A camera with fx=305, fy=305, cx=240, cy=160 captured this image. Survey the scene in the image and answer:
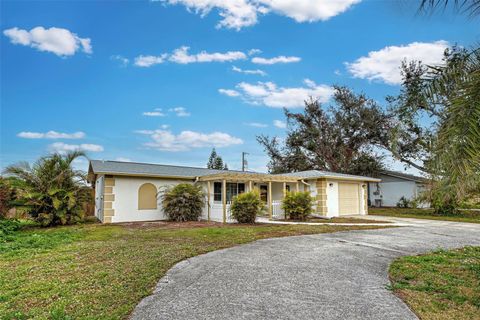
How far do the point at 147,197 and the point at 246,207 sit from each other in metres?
5.26

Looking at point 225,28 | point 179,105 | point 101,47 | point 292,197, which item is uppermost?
point 225,28

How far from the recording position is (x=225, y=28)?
535 inches

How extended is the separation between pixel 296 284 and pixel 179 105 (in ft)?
49.5

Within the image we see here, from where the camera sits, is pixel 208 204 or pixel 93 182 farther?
pixel 93 182

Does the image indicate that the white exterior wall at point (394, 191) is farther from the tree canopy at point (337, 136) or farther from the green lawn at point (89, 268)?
the green lawn at point (89, 268)

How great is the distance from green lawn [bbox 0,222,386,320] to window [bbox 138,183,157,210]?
15.6ft

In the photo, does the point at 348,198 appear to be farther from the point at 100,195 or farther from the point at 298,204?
the point at 100,195

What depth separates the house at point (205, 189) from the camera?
1455 cm

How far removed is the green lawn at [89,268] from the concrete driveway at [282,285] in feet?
1.48


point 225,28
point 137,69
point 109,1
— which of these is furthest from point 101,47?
point 225,28

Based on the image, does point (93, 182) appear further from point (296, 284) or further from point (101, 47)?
point (296, 284)

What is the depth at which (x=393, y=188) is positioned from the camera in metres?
27.9

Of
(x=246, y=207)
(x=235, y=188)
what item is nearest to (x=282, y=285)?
(x=246, y=207)

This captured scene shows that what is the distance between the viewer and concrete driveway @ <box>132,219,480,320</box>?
147 inches
